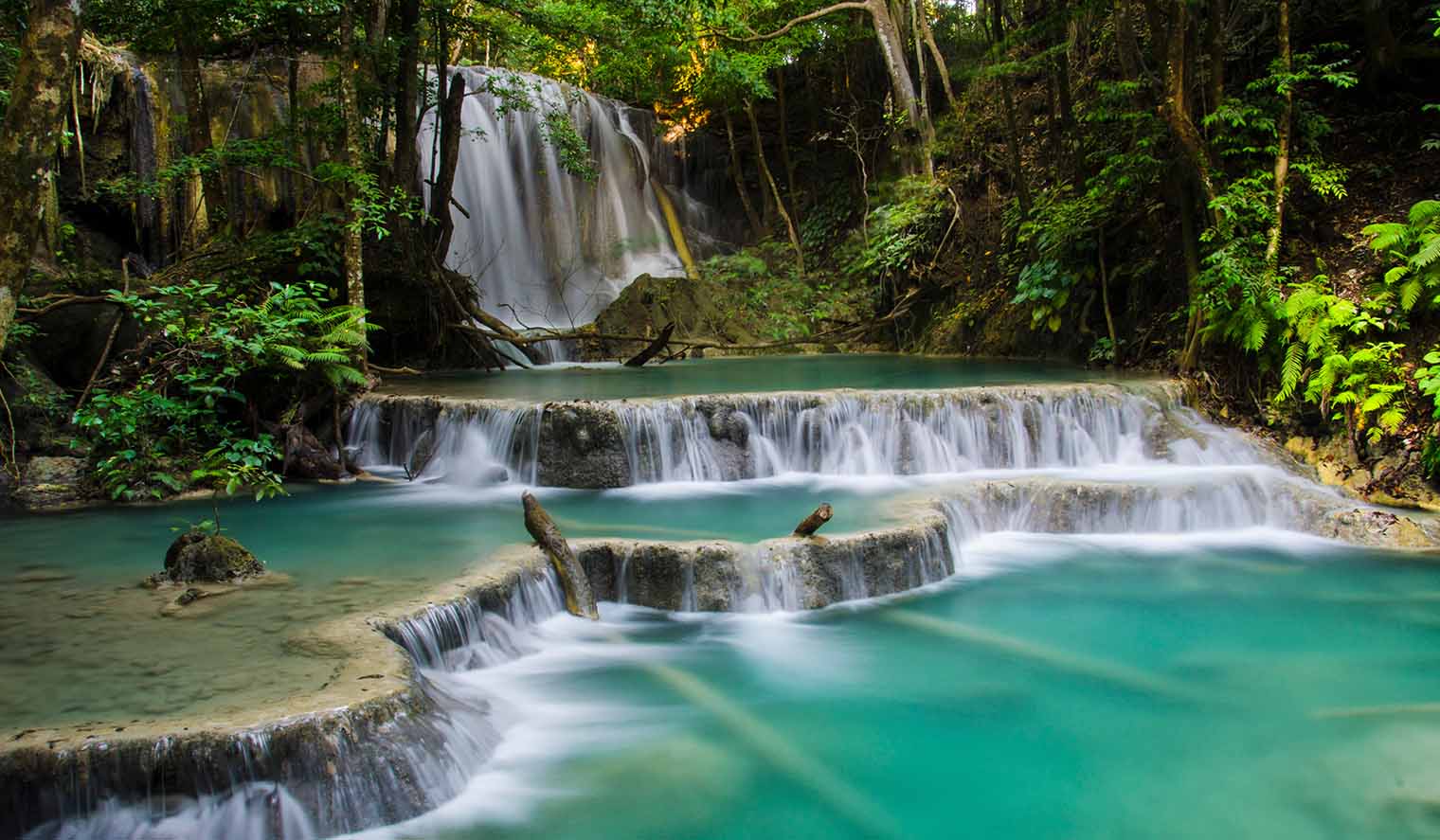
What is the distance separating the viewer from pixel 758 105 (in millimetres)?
22672

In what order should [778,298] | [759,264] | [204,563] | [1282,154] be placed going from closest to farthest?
[204,563] < [1282,154] < [778,298] < [759,264]

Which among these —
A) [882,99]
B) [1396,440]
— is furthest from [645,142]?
[1396,440]

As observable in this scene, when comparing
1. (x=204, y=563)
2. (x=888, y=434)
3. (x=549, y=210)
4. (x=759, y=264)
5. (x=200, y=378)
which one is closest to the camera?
(x=204, y=563)

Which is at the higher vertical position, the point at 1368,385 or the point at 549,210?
the point at 549,210

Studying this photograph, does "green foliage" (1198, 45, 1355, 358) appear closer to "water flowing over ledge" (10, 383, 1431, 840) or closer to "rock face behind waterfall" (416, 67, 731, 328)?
"water flowing over ledge" (10, 383, 1431, 840)

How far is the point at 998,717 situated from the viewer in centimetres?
489

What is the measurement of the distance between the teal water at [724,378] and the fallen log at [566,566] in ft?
11.1

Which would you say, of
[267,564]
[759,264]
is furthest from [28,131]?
[759,264]

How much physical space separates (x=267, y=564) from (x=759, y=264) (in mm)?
14057

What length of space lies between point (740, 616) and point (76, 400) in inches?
282

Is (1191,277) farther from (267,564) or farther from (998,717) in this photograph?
(267,564)

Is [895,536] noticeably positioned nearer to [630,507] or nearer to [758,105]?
[630,507]

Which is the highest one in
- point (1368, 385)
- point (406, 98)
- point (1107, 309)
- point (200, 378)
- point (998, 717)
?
point (406, 98)

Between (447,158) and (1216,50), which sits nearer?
(1216,50)
